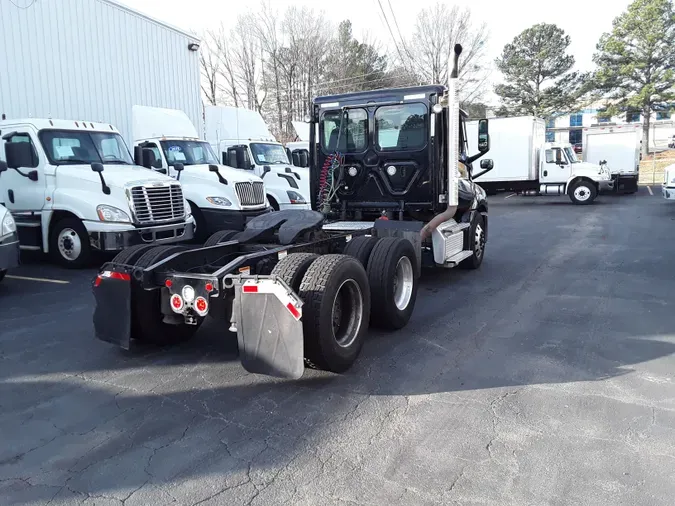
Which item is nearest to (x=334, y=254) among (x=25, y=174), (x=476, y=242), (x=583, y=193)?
(x=476, y=242)

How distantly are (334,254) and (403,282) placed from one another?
1.48 metres

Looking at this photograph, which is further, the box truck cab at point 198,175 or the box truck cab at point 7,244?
the box truck cab at point 198,175

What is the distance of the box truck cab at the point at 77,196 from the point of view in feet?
31.6

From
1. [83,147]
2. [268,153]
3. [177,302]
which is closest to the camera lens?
[177,302]

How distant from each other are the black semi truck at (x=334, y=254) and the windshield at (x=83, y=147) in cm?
441

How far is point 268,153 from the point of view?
16500 millimetres

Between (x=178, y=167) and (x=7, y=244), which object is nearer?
(x=7, y=244)

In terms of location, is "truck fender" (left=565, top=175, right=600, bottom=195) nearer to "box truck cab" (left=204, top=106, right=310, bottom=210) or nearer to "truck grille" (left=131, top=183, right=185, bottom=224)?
"box truck cab" (left=204, top=106, right=310, bottom=210)

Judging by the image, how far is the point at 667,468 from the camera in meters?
3.34

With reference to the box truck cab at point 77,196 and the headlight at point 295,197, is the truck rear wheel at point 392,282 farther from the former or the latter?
the headlight at point 295,197

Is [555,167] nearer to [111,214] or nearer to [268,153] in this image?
[268,153]

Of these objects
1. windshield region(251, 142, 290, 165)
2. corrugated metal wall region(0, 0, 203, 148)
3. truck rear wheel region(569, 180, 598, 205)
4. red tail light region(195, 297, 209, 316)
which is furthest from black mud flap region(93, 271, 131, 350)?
truck rear wheel region(569, 180, 598, 205)

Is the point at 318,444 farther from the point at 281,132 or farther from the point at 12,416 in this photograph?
the point at 281,132

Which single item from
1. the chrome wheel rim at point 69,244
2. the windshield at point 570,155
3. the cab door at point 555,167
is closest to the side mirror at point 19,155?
the chrome wheel rim at point 69,244
